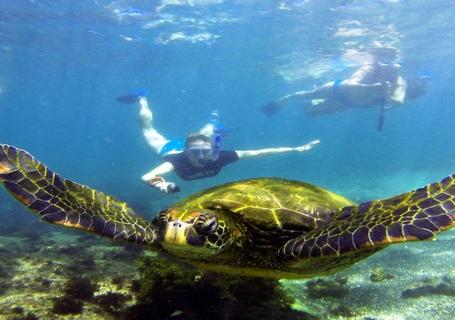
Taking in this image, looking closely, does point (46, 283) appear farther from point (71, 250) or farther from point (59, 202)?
point (71, 250)

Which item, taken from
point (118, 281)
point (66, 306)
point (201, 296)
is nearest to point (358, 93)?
point (118, 281)

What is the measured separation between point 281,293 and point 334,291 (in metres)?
1.69

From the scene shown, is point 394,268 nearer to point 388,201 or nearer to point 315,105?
point 388,201

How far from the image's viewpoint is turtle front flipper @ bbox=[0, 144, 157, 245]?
11.6 ft

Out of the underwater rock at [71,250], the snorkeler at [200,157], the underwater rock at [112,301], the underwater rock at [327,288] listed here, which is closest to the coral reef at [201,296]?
the underwater rock at [112,301]

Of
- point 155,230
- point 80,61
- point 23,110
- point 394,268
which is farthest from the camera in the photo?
point 23,110

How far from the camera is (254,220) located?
3848 mm

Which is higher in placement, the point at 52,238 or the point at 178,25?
the point at 178,25

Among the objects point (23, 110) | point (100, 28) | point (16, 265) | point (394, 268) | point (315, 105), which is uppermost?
point (23, 110)

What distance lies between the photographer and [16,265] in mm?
6711

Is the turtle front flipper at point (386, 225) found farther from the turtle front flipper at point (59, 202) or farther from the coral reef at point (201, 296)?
the turtle front flipper at point (59, 202)

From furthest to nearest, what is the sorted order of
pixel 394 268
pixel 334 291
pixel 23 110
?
pixel 23 110
pixel 394 268
pixel 334 291

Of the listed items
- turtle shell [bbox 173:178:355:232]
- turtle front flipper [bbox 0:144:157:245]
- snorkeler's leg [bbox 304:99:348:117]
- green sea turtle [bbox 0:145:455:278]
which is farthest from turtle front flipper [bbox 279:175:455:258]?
snorkeler's leg [bbox 304:99:348:117]

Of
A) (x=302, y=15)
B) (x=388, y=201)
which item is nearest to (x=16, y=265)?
(x=388, y=201)
